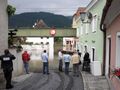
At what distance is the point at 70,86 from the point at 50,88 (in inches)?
55.8

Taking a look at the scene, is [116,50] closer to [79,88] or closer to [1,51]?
[79,88]

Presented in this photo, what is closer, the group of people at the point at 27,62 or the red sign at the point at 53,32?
the group of people at the point at 27,62

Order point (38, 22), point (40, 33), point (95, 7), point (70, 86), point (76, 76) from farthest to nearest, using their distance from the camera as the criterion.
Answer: point (38, 22)
point (40, 33)
point (95, 7)
point (76, 76)
point (70, 86)

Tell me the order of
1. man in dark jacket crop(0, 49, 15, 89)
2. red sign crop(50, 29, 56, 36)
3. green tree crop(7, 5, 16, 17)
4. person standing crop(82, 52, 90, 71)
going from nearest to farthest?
1. man in dark jacket crop(0, 49, 15, 89)
2. green tree crop(7, 5, 16, 17)
3. person standing crop(82, 52, 90, 71)
4. red sign crop(50, 29, 56, 36)

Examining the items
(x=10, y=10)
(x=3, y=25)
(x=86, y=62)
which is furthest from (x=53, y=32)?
(x=3, y=25)

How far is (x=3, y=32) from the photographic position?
59.6 ft

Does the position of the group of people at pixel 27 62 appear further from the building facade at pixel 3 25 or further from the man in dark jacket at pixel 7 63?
the building facade at pixel 3 25

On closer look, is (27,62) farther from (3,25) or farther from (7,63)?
(7,63)

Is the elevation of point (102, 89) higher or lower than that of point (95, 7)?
lower

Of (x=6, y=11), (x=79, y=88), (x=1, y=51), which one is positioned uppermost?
(x=6, y=11)

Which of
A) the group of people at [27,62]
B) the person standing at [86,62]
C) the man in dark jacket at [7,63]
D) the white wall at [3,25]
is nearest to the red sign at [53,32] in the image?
the group of people at [27,62]

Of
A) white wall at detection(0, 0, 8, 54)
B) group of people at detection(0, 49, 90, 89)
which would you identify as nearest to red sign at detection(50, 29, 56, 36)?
group of people at detection(0, 49, 90, 89)

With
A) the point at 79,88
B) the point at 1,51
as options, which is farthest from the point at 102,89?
the point at 1,51

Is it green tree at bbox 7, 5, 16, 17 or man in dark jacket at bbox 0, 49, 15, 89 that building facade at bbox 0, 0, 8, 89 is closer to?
green tree at bbox 7, 5, 16, 17
